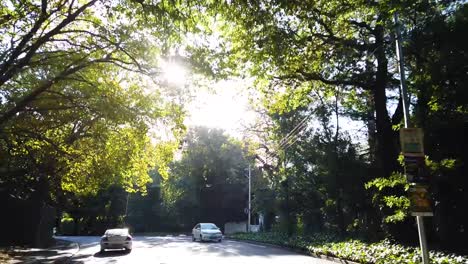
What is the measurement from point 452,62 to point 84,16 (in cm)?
1135

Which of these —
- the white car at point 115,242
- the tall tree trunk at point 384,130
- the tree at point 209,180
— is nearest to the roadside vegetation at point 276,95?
the tall tree trunk at point 384,130

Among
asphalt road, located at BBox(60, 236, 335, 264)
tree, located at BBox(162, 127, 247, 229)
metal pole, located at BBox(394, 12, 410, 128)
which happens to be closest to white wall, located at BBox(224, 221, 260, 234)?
tree, located at BBox(162, 127, 247, 229)

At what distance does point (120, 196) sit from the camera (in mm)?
54062

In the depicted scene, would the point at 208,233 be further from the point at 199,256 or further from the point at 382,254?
the point at 382,254

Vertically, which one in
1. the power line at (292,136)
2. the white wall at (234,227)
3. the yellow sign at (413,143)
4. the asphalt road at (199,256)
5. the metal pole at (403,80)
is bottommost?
the asphalt road at (199,256)

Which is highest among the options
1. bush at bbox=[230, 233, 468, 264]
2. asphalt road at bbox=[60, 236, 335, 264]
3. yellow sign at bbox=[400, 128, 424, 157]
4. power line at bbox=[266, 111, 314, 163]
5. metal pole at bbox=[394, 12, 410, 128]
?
power line at bbox=[266, 111, 314, 163]

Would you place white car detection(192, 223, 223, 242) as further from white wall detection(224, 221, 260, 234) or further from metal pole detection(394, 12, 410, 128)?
metal pole detection(394, 12, 410, 128)

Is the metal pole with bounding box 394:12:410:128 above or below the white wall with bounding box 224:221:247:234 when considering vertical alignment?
above

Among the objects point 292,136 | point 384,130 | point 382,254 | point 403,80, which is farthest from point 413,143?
point 292,136

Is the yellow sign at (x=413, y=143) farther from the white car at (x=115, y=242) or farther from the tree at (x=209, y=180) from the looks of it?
the tree at (x=209, y=180)

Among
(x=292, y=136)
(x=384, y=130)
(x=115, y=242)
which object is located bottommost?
(x=115, y=242)

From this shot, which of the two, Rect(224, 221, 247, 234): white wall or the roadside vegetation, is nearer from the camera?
the roadside vegetation

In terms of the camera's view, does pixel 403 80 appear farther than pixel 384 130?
No

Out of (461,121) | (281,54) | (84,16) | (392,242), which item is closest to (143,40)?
(84,16)
